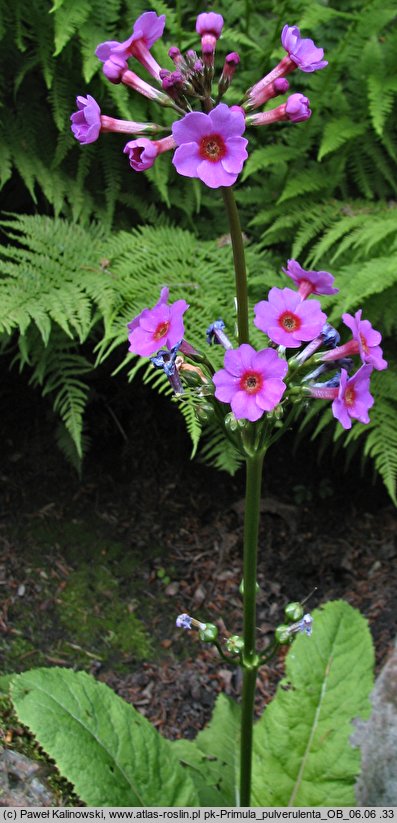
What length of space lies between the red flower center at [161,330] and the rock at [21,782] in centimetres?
132

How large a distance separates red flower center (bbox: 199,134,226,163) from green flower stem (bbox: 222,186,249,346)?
69mm

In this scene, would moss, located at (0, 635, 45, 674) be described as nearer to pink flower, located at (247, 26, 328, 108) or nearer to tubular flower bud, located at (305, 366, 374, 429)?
tubular flower bud, located at (305, 366, 374, 429)

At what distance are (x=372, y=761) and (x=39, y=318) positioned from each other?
203cm

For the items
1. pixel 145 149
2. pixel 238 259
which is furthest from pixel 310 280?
pixel 145 149

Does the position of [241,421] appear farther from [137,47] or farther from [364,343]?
[137,47]

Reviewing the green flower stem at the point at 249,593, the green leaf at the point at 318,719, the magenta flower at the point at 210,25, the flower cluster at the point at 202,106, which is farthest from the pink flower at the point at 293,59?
the green leaf at the point at 318,719

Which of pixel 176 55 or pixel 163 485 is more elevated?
pixel 163 485

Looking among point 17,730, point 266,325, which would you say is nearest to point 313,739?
point 17,730

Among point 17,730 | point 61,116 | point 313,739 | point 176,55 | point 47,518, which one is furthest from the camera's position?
point 47,518

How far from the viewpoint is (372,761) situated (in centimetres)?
250

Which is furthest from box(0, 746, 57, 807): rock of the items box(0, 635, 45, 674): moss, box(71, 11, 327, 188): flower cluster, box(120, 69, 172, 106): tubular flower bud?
box(120, 69, 172, 106): tubular flower bud

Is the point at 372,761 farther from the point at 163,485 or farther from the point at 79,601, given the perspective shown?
the point at 163,485

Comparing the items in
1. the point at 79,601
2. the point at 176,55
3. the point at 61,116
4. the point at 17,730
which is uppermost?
the point at 61,116

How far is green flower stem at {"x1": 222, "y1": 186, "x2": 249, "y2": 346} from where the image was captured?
4.26 feet
